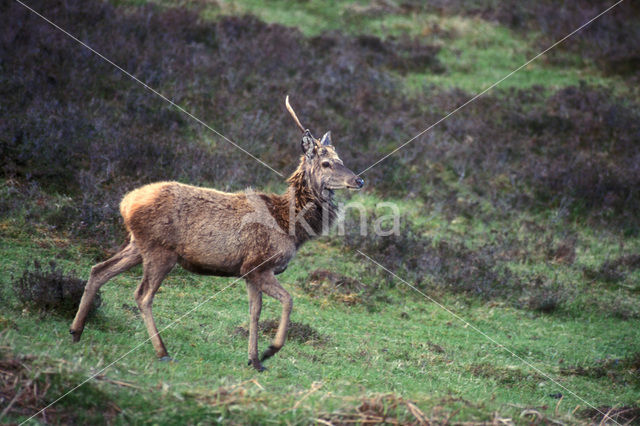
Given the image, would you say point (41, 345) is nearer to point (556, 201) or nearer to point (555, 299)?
point (555, 299)

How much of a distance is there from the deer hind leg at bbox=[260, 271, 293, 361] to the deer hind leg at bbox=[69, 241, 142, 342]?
4.80 feet

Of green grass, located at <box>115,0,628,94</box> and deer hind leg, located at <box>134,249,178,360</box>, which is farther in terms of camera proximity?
green grass, located at <box>115,0,628,94</box>

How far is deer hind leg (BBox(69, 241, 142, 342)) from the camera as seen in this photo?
7.46m

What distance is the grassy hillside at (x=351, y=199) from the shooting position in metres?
6.84

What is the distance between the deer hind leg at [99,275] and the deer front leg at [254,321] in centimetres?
133

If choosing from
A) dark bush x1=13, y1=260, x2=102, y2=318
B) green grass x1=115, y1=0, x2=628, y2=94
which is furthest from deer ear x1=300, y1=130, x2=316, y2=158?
green grass x1=115, y1=0, x2=628, y2=94

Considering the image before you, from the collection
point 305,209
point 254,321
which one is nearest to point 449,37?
point 305,209

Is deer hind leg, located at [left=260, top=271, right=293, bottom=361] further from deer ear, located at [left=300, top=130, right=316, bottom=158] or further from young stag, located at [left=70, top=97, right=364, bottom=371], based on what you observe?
deer ear, located at [left=300, top=130, right=316, bottom=158]

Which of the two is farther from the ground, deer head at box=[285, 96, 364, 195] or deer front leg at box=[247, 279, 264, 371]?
deer head at box=[285, 96, 364, 195]

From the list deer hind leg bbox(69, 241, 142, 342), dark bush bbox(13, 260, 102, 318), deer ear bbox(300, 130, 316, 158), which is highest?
deer ear bbox(300, 130, 316, 158)

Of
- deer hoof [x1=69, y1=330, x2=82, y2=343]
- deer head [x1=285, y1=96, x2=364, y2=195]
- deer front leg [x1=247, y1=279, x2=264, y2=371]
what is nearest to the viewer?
deer hoof [x1=69, y1=330, x2=82, y2=343]

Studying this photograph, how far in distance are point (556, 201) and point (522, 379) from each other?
7.73 meters

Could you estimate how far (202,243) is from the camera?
7.74 metres

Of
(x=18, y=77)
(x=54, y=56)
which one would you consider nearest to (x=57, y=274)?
(x=18, y=77)
